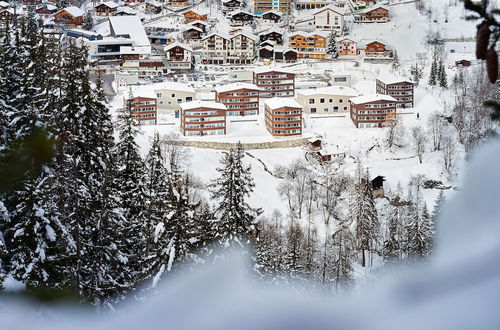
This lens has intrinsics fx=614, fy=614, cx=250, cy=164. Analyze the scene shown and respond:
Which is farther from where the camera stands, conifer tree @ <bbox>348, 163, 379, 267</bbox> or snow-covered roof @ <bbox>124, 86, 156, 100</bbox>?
snow-covered roof @ <bbox>124, 86, 156, 100</bbox>

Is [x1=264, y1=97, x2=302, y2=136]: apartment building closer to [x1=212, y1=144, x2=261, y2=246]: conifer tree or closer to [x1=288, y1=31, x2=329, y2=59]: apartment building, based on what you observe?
[x1=288, y1=31, x2=329, y2=59]: apartment building

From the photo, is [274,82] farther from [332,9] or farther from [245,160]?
[332,9]

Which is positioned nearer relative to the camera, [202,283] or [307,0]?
[202,283]

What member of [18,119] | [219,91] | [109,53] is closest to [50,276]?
[18,119]

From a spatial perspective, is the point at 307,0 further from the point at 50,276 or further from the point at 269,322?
the point at 269,322

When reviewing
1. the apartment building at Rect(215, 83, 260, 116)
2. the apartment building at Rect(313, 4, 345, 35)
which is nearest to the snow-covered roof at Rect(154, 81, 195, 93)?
the apartment building at Rect(215, 83, 260, 116)
